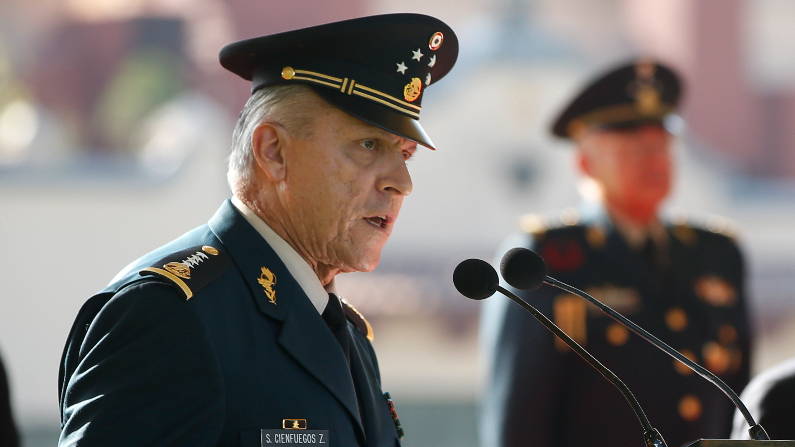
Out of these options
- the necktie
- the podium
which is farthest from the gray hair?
the podium

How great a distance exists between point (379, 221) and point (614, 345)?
133cm

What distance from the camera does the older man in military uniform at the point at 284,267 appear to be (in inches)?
60.9

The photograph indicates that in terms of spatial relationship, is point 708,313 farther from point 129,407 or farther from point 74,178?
point 74,178

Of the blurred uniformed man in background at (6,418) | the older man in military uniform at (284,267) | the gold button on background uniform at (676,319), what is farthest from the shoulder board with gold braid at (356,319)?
the gold button on background uniform at (676,319)

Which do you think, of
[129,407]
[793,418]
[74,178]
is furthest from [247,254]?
[74,178]

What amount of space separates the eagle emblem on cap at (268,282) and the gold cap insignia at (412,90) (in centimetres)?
40

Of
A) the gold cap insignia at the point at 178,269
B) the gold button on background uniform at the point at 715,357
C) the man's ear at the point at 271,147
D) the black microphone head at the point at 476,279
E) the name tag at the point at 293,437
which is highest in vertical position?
the man's ear at the point at 271,147

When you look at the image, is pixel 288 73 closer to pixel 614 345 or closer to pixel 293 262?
pixel 293 262

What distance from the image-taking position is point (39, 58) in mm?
18625

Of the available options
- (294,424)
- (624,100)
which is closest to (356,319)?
(294,424)

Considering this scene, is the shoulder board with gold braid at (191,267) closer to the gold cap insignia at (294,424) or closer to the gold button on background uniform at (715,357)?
the gold cap insignia at (294,424)

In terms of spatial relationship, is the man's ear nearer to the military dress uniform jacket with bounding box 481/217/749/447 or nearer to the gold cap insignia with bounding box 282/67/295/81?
the gold cap insignia with bounding box 282/67/295/81

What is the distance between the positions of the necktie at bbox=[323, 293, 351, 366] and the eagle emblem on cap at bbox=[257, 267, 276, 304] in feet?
0.43

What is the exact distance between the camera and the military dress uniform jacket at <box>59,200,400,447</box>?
4.91 feet
